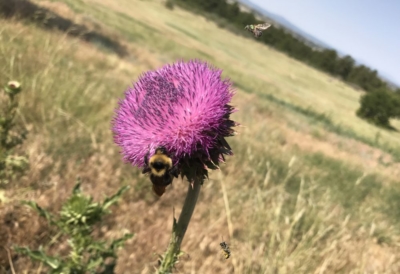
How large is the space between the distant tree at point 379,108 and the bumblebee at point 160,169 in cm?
6120

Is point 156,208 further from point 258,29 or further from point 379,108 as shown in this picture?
point 379,108

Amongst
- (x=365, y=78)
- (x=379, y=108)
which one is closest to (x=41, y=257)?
(x=379, y=108)

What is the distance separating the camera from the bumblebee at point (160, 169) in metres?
1.91

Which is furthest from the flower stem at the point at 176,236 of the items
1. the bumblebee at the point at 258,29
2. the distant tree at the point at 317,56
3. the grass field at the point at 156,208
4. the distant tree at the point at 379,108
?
the distant tree at the point at 317,56

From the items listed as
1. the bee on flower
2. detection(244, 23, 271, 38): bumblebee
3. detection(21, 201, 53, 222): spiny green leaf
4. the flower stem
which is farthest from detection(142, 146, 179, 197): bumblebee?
detection(244, 23, 271, 38): bumblebee

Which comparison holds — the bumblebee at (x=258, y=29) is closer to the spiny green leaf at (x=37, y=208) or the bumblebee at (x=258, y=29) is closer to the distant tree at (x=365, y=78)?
the spiny green leaf at (x=37, y=208)

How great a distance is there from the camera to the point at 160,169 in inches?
75.6

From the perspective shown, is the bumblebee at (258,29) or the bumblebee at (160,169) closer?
the bumblebee at (160,169)

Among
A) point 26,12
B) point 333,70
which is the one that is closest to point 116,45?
point 26,12

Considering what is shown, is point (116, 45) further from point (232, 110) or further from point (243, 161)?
point (232, 110)

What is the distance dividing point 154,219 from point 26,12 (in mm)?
14543

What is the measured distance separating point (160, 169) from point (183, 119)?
311mm

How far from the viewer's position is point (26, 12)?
53.8ft

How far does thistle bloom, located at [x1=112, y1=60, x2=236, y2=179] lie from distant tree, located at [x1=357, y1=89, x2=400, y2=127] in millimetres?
60882
